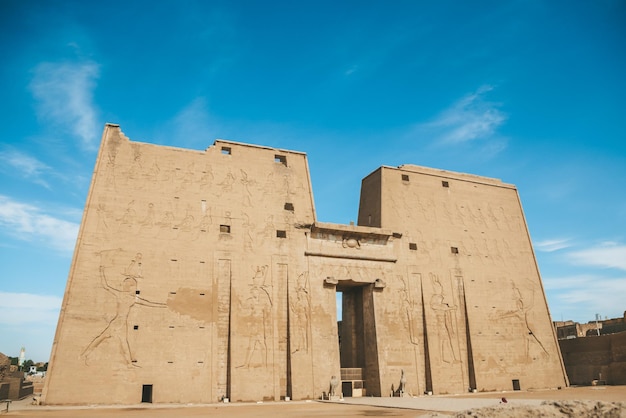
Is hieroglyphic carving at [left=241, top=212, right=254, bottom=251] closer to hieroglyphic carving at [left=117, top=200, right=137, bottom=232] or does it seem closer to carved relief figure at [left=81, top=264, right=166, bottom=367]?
carved relief figure at [left=81, top=264, right=166, bottom=367]

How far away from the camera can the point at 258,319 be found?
2066cm

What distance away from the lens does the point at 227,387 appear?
63.7ft

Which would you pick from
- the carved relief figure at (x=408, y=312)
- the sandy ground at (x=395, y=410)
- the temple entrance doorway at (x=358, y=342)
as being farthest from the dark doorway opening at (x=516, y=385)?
the temple entrance doorway at (x=358, y=342)

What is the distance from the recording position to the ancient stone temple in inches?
735

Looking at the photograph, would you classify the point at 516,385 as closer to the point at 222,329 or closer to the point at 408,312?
the point at 408,312

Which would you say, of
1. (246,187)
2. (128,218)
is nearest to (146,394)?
(128,218)

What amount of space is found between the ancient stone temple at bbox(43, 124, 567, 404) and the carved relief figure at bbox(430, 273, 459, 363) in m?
0.07

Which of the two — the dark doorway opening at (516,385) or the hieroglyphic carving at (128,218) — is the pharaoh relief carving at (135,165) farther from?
the dark doorway opening at (516,385)

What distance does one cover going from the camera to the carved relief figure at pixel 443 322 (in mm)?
23656

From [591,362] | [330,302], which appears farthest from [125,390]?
[591,362]

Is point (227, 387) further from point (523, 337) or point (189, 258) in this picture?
point (523, 337)

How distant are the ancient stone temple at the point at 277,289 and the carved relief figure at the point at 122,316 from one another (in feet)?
0.13

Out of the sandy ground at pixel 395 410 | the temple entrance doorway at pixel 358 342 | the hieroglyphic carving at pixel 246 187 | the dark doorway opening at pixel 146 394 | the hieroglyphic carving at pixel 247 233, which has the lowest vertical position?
the sandy ground at pixel 395 410

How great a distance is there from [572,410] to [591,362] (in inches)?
836
